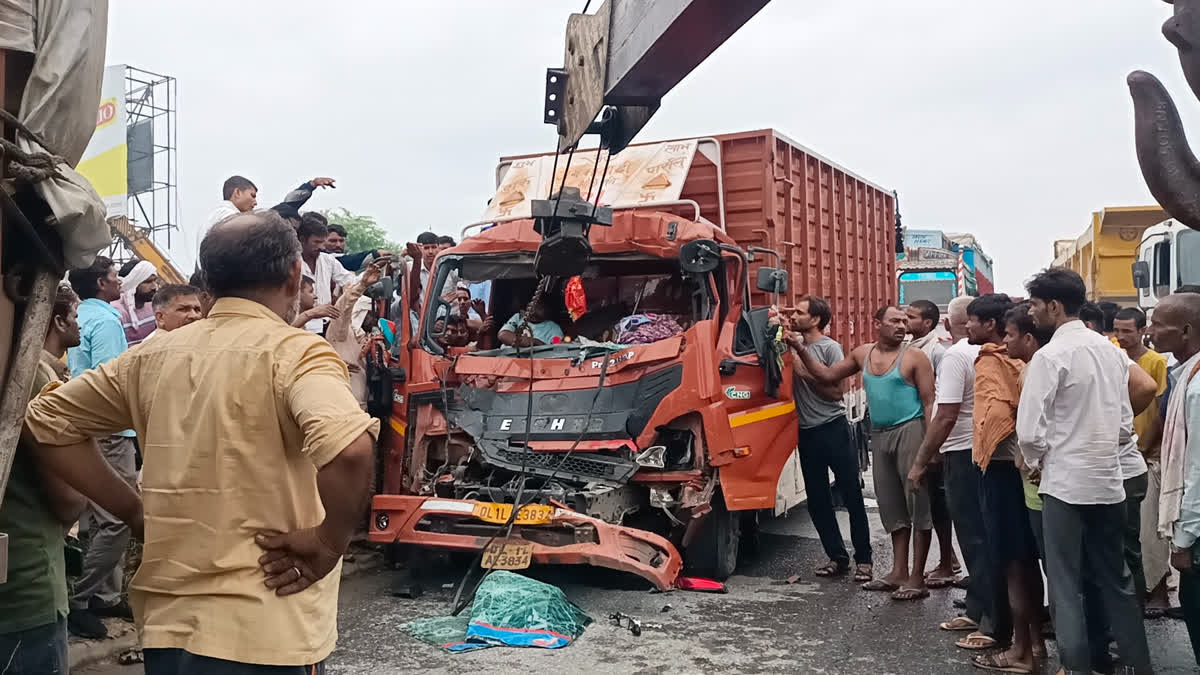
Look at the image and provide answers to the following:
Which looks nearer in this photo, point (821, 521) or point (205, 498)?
point (205, 498)

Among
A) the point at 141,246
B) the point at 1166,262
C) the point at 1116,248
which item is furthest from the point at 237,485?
the point at 1116,248

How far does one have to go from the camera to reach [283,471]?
2107 mm

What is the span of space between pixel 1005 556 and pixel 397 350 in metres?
4.19

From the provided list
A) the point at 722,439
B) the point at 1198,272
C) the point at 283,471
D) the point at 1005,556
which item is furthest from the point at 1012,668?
the point at 1198,272

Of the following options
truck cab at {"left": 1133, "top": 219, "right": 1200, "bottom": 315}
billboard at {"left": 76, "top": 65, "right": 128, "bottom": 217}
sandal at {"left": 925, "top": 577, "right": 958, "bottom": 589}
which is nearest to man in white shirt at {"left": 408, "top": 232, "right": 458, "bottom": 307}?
sandal at {"left": 925, "top": 577, "right": 958, "bottom": 589}

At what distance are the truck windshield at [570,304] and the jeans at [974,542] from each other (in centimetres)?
188

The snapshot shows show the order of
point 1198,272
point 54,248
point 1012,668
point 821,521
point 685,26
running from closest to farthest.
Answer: point 54,248 < point 685,26 < point 1012,668 < point 821,521 < point 1198,272

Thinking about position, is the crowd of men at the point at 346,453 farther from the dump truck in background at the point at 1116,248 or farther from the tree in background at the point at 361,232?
the tree in background at the point at 361,232

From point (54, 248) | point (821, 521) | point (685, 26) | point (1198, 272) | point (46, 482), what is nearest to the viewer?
point (54, 248)

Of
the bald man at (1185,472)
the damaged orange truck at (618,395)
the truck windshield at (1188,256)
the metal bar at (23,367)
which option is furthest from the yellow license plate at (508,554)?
the truck windshield at (1188,256)

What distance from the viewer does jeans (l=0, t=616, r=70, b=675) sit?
7.60ft

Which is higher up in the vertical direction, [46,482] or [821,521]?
[46,482]

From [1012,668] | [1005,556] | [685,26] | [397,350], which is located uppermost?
[685,26]

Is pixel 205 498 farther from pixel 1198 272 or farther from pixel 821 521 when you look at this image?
pixel 1198 272
